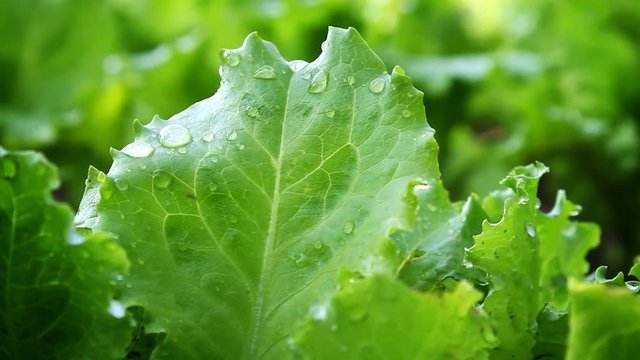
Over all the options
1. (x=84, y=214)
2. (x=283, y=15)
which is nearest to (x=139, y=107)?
(x=283, y=15)

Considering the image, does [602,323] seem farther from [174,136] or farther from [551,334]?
[174,136]

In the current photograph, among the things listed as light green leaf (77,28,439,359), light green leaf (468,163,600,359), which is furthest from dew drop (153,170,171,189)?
light green leaf (468,163,600,359)

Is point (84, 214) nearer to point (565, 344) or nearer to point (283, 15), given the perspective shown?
point (565, 344)

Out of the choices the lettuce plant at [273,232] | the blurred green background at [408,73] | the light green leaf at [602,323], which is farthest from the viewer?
the blurred green background at [408,73]

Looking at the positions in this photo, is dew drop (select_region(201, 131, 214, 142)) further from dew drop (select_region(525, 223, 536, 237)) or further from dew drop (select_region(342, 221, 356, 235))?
dew drop (select_region(525, 223, 536, 237))

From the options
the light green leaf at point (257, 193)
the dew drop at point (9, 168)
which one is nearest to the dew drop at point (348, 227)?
the light green leaf at point (257, 193)

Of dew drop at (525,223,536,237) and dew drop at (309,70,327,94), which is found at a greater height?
dew drop at (309,70,327,94)

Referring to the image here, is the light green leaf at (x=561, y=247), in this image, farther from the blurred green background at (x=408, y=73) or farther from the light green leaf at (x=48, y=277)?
the blurred green background at (x=408, y=73)
